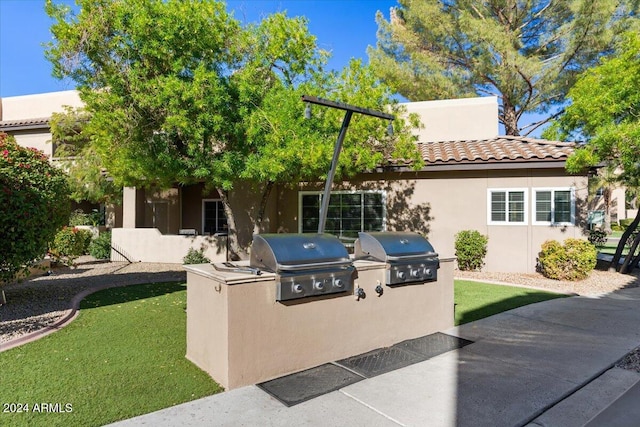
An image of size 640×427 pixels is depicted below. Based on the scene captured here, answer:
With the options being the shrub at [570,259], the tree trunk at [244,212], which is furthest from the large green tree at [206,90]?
the shrub at [570,259]

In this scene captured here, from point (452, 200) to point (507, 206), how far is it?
5.50 feet

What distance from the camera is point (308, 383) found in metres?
4.27

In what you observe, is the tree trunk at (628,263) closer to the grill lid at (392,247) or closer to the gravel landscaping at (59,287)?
the grill lid at (392,247)

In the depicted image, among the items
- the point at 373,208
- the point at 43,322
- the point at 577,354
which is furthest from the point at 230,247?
the point at 577,354

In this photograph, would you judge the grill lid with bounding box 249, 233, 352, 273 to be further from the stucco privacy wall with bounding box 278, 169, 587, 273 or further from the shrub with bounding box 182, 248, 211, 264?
the shrub with bounding box 182, 248, 211, 264

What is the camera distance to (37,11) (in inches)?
370

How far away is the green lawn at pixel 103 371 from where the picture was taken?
363 centimetres

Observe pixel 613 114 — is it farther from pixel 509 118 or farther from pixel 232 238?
pixel 232 238

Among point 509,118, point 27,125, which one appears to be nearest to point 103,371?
point 27,125

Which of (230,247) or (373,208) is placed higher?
(373,208)

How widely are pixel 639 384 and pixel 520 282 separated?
6676 millimetres

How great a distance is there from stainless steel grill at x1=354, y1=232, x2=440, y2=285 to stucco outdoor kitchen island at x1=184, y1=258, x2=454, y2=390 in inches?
5.7

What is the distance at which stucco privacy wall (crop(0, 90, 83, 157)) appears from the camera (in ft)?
64.6

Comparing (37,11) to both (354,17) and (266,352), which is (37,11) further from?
(354,17)
